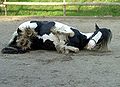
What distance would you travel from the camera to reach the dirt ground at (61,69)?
5688mm

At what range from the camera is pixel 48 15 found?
1394 centimetres

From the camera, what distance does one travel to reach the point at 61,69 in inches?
254

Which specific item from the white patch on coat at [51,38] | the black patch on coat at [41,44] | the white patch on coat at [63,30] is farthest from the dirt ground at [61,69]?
the white patch on coat at [63,30]

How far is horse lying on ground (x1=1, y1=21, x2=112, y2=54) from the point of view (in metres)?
7.56

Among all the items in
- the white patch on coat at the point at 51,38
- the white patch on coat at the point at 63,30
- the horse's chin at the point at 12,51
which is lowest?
the horse's chin at the point at 12,51

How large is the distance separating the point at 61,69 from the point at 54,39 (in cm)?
119

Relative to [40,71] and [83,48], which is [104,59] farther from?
[40,71]

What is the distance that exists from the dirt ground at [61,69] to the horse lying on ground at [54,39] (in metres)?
0.12

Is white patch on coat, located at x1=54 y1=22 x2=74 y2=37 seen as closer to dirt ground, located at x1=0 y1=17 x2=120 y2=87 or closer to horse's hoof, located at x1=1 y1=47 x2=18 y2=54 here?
dirt ground, located at x1=0 y1=17 x2=120 y2=87

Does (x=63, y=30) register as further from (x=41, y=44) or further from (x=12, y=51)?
(x=12, y=51)

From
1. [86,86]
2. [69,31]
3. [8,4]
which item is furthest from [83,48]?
[8,4]

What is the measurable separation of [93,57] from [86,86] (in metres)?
1.88

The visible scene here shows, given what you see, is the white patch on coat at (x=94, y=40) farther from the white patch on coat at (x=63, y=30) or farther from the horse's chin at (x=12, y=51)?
the horse's chin at (x=12, y=51)

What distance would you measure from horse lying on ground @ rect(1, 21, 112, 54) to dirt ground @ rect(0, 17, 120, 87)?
0.40ft
